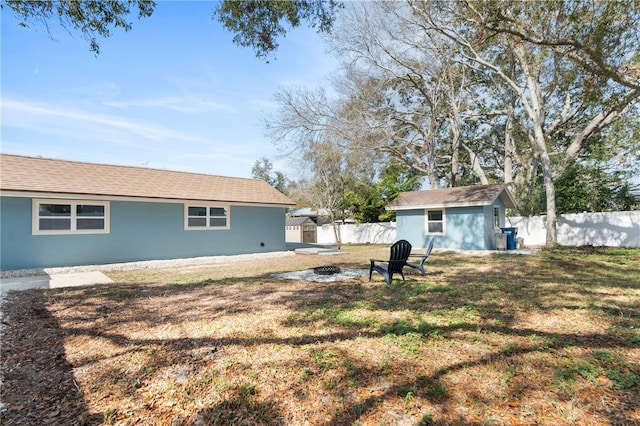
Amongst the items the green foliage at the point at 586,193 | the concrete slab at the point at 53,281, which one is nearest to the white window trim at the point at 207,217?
the concrete slab at the point at 53,281

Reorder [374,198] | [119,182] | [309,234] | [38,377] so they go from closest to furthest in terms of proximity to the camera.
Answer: [38,377], [119,182], [374,198], [309,234]

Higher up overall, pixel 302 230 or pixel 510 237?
pixel 302 230

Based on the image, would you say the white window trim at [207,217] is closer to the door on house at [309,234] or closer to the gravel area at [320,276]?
the gravel area at [320,276]

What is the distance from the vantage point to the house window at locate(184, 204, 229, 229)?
13383mm

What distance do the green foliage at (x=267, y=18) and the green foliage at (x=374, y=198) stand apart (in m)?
18.3

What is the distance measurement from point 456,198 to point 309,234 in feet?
42.6

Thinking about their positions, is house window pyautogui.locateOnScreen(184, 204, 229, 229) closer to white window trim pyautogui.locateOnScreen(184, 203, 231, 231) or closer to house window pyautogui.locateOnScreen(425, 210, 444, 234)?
white window trim pyautogui.locateOnScreen(184, 203, 231, 231)

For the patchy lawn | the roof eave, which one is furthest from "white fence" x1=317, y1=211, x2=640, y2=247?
the roof eave

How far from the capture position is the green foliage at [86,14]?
→ 534cm

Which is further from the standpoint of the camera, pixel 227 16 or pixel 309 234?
pixel 309 234

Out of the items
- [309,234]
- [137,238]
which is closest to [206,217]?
[137,238]

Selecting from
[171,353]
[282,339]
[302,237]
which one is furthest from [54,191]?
[302,237]

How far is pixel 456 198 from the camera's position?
51.1ft

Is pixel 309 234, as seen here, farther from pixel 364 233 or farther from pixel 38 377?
pixel 38 377
